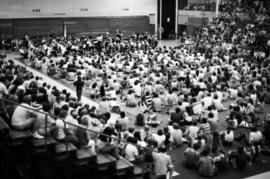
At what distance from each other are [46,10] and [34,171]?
2868cm

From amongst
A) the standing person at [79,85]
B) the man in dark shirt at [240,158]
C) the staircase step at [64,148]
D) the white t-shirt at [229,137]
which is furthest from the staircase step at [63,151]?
the standing person at [79,85]

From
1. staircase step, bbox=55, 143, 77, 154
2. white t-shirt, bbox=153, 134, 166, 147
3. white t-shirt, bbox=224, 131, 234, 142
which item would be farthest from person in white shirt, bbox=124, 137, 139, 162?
white t-shirt, bbox=224, 131, 234, 142

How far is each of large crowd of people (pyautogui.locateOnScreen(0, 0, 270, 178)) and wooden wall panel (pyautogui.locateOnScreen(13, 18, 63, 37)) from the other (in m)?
3.99

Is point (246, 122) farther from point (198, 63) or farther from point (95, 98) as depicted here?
point (198, 63)

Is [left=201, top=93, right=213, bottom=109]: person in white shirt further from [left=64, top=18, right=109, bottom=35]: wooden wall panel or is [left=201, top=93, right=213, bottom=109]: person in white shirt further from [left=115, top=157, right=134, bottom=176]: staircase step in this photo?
[left=64, top=18, right=109, bottom=35]: wooden wall panel

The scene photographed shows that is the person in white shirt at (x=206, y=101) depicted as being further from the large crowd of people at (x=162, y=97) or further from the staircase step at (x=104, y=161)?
the staircase step at (x=104, y=161)

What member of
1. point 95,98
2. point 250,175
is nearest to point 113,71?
point 95,98

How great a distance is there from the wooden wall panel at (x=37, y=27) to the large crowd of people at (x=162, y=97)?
3.99 meters

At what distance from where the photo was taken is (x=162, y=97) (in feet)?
53.6

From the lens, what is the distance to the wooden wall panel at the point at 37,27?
33.4m

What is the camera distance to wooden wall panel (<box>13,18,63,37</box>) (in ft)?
109

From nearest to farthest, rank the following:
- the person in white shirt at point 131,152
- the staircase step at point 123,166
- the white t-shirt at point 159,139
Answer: the staircase step at point 123,166
the person in white shirt at point 131,152
the white t-shirt at point 159,139

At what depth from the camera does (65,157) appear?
312 inches

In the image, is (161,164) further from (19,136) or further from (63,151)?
(19,136)
